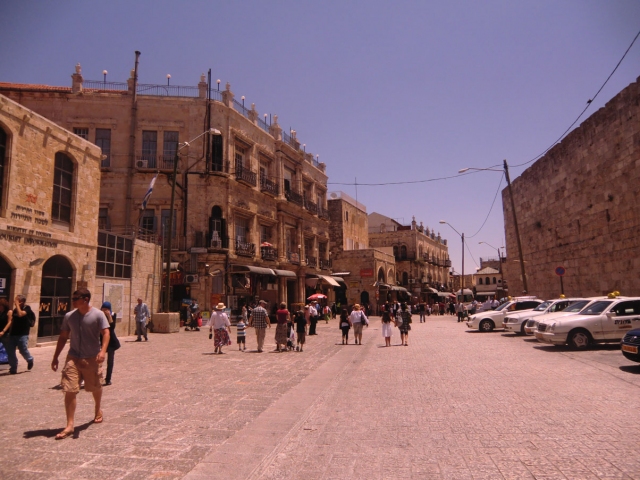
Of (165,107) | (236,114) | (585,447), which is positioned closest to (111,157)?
(165,107)

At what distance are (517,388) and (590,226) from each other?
16.6 metres

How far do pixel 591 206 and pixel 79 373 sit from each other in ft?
72.7

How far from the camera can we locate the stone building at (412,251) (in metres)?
66.1

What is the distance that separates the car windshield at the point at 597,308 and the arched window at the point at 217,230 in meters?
20.5

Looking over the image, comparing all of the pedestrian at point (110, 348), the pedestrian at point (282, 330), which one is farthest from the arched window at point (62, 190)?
the pedestrian at point (110, 348)

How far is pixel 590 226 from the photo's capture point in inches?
861

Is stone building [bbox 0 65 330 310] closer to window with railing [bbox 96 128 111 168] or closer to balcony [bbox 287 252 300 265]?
window with railing [bbox 96 128 111 168]

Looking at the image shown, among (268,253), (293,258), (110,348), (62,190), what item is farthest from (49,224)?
(293,258)

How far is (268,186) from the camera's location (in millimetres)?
35219

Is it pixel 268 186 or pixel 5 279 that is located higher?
pixel 268 186

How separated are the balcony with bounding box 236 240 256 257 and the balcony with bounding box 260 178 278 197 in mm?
4355

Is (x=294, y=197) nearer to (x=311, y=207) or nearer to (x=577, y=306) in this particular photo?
(x=311, y=207)

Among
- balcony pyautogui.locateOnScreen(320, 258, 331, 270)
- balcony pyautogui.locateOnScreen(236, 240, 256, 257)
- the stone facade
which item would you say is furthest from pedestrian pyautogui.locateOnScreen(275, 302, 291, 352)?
balcony pyautogui.locateOnScreen(320, 258, 331, 270)

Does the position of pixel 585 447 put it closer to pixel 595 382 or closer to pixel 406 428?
pixel 406 428
